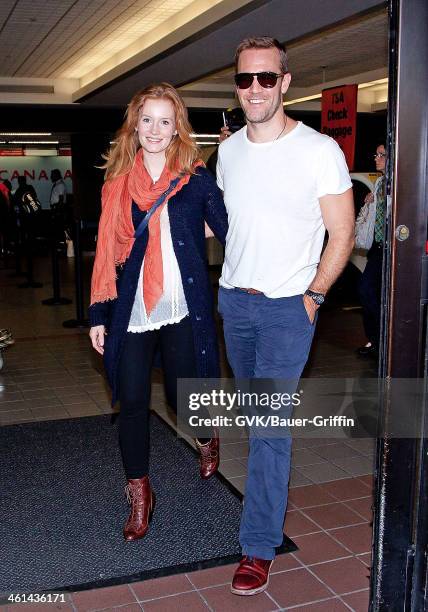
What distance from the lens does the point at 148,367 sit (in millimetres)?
2867

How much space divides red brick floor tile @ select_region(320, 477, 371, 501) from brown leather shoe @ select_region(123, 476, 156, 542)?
37.4 inches

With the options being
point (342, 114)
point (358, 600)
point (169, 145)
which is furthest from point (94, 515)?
point (342, 114)

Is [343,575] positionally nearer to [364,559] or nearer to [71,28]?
[364,559]

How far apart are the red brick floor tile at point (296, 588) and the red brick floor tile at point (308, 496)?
599 mm

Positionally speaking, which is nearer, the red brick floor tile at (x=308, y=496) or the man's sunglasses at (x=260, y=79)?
the man's sunglasses at (x=260, y=79)

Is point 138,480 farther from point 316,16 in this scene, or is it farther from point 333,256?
point 316,16

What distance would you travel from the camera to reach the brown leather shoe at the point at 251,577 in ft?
8.27

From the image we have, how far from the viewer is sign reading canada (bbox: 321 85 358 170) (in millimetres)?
9391

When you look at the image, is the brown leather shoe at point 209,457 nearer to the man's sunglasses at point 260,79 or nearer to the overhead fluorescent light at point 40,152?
the man's sunglasses at point 260,79

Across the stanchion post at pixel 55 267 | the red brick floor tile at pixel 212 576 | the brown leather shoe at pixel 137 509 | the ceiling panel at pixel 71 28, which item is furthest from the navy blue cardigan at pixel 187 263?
the stanchion post at pixel 55 267

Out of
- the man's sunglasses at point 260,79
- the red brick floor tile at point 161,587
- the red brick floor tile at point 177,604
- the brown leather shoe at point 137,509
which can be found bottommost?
the red brick floor tile at point 177,604

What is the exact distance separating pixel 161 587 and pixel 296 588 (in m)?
0.49

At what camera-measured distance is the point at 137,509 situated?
295 centimetres

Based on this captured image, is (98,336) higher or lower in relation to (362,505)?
higher
